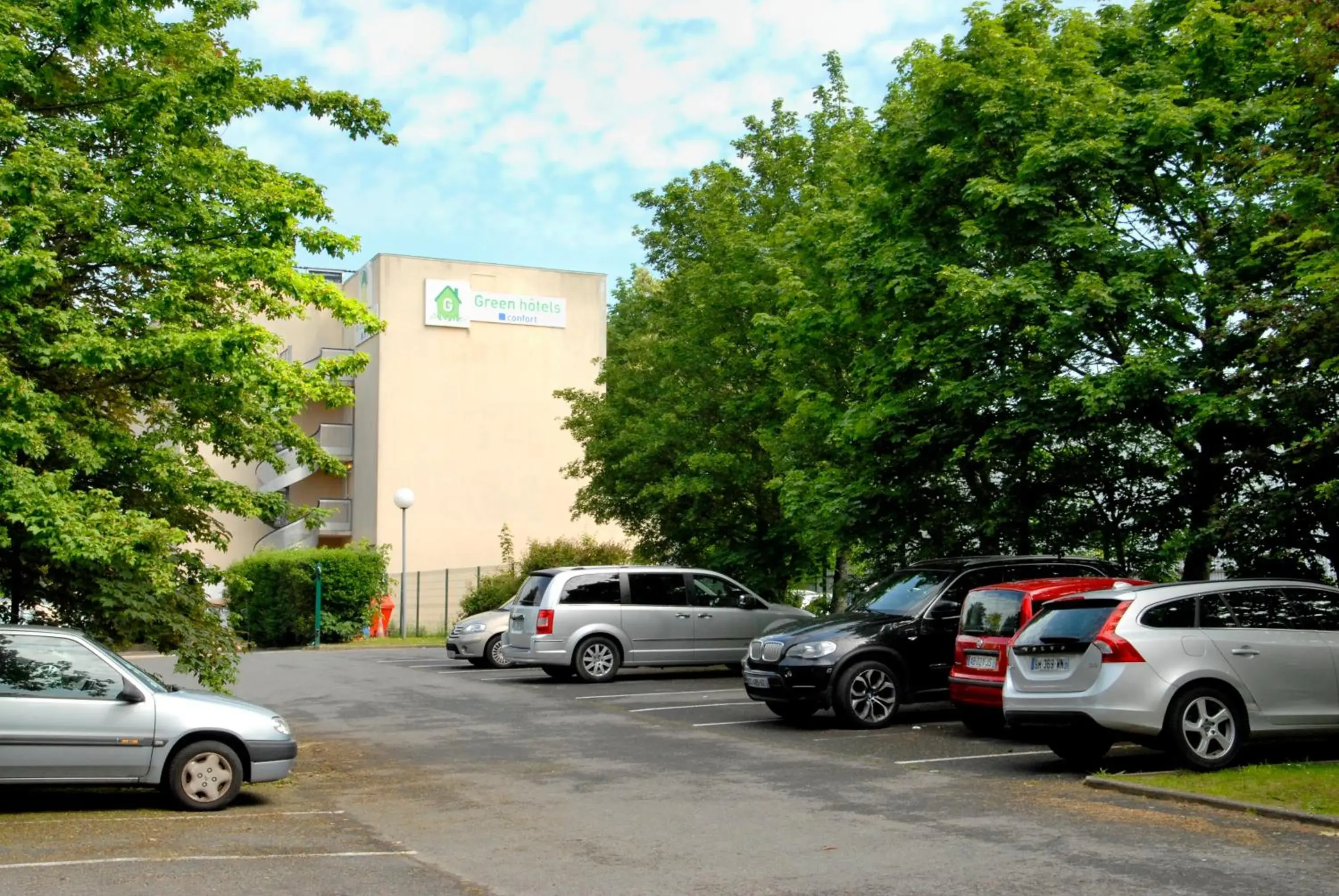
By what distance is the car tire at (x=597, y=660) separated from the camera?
868 inches

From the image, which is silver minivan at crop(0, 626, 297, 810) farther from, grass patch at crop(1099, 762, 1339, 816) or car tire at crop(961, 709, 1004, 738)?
car tire at crop(961, 709, 1004, 738)

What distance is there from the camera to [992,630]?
1397 cm

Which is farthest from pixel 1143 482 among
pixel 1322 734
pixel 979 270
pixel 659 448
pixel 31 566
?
pixel 31 566

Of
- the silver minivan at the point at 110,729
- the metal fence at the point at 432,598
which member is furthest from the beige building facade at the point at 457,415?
the silver minivan at the point at 110,729

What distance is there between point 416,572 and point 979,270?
29.2 m

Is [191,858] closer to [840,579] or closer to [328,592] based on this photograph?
[840,579]

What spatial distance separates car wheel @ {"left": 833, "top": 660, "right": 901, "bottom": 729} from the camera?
15125mm

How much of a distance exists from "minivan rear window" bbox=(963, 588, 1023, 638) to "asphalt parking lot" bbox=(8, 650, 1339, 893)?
3.80 feet

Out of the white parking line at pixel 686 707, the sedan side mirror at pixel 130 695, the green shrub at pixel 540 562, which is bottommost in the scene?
the white parking line at pixel 686 707

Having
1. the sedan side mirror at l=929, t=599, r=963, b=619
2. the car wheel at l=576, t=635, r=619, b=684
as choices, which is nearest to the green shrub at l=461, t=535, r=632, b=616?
the car wheel at l=576, t=635, r=619, b=684

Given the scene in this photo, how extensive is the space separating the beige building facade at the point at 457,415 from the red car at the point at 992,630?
33118mm

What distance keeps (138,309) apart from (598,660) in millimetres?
11931

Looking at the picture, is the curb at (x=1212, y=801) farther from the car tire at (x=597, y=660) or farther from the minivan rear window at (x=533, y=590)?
the minivan rear window at (x=533, y=590)

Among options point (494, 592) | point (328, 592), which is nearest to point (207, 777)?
point (494, 592)
